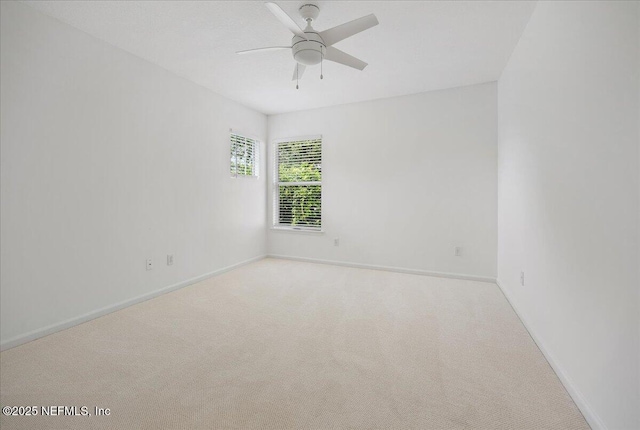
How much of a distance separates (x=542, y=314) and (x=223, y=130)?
4.17 metres

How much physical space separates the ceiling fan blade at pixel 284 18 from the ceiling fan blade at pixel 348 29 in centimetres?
16

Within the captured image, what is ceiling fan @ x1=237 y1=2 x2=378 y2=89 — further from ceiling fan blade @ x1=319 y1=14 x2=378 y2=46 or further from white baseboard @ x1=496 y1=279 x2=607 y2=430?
white baseboard @ x1=496 y1=279 x2=607 y2=430

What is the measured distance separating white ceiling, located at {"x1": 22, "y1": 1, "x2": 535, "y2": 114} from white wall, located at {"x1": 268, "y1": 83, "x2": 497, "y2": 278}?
439mm

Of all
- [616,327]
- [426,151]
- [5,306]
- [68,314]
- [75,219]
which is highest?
[426,151]

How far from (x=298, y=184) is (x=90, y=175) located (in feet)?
9.71

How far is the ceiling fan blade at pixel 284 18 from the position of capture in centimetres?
170

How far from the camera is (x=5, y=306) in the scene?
82.4 inches

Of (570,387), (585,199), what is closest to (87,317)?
(570,387)

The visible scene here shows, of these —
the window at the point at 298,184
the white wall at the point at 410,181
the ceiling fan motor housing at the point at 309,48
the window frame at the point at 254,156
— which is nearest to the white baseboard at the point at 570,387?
the white wall at the point at 410,181

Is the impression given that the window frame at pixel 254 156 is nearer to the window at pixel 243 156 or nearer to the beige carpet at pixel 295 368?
the window at pixel 243 156

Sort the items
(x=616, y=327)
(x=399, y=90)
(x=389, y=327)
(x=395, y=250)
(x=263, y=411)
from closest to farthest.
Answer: (x=616, y=327) < (x=263, y=411) < (x=389, y=327) < (x=399, y=90) < (x=395, y=250)

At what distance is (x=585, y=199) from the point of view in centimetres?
148

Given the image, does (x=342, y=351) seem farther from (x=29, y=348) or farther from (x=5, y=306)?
(x=5, y=306)

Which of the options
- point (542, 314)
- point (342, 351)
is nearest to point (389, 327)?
point (342, 351)
